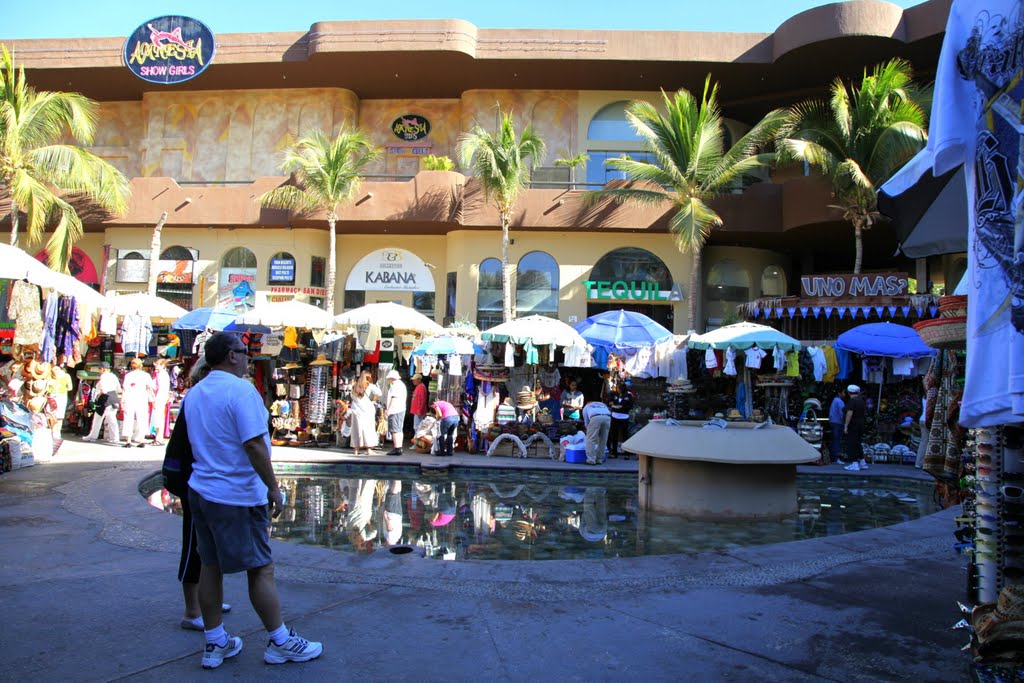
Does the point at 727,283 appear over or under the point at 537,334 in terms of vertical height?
over

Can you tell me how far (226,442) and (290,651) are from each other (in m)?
1.12

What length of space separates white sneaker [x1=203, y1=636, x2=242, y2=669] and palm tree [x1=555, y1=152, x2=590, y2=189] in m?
21.0

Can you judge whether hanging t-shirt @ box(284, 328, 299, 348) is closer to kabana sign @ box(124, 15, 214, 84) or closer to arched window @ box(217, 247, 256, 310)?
arched window @ box(217, 247, 256, 310)

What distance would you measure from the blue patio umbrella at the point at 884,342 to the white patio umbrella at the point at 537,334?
599 centimetres

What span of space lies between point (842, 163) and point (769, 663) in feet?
63.7

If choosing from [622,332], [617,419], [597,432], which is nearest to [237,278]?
[622,332]

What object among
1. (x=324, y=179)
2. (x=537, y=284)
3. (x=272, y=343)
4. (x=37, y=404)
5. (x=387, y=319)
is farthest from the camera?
(x=537, y=284)

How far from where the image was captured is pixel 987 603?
12.0ft

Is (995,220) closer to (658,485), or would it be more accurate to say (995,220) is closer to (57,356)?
(658,485)

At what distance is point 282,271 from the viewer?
25.4m

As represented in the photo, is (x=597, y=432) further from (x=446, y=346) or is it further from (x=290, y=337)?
(x=290, y=337)

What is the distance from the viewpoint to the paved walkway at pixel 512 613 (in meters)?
3.95

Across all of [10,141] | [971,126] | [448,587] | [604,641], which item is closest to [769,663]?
[604,641]

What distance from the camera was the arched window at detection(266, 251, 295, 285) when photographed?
25.3 meters
